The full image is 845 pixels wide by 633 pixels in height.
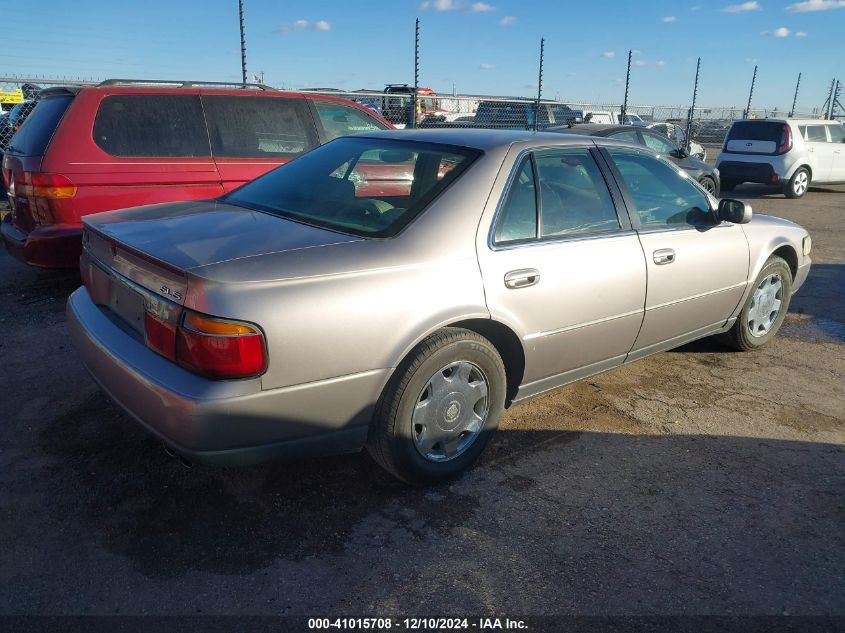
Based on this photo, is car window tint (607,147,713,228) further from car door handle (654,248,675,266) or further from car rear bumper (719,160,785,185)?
car rear bumper (719,160,785,185)

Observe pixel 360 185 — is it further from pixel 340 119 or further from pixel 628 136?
pixel 628 136

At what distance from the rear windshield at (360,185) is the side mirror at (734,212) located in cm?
186

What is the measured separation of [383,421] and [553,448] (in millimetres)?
1122

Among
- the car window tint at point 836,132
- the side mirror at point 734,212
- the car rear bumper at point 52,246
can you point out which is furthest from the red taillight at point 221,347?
the car window tint at point 836,132

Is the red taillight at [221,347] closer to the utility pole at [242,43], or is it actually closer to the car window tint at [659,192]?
the car window tint at [659,192]

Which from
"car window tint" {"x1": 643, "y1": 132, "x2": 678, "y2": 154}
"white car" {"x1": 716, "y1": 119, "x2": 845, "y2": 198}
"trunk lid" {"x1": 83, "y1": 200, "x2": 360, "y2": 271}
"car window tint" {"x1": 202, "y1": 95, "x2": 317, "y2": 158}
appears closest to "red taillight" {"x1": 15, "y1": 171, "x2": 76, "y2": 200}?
"car window tint" {"x1": 202, "y1": 95, "x2": 317, "y2": 158}

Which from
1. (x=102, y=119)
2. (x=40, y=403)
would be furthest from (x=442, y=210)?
(x=102, y=119)

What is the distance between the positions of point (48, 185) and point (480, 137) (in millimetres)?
3487

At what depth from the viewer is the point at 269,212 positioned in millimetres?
3176

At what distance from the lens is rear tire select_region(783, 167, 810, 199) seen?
545 inches

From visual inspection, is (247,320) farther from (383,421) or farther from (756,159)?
(756,159)

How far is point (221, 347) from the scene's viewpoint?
227cm

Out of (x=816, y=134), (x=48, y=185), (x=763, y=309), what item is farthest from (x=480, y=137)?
(x=816, y=134)

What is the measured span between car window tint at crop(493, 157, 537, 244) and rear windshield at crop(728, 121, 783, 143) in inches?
505
